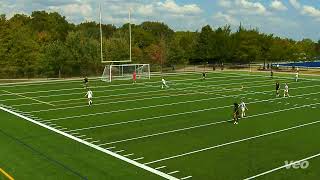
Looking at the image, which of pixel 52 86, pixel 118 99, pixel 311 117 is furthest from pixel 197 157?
pixel 52 86

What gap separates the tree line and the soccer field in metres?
21.2

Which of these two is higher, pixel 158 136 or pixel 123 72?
pixel 123 72

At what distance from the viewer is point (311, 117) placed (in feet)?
79.0

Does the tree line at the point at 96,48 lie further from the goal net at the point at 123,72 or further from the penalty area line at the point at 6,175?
the penalty area line at the point at 6,175

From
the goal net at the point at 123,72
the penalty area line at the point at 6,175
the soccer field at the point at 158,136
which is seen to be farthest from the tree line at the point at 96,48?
A: the penalty area line at the point at 6,175

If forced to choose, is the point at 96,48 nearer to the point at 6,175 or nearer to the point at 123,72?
the point at 123,72

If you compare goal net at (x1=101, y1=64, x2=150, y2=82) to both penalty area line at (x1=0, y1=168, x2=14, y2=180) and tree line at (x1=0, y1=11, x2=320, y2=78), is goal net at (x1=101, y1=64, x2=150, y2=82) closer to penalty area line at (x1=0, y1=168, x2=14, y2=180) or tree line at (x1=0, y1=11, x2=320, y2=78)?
tree line at (x1=0, y1=11, x2=320, y2=78)

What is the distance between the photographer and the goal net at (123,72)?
48125 mm

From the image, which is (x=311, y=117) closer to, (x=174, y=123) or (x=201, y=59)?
(x=174, y=123)

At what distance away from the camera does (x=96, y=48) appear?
58.2 metres

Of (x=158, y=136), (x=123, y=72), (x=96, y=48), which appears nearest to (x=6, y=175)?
(x=158, y=136)

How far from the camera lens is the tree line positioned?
5475 centimetres

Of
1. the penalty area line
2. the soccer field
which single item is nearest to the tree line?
the soccer field

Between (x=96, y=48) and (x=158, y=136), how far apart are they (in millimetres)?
40577
